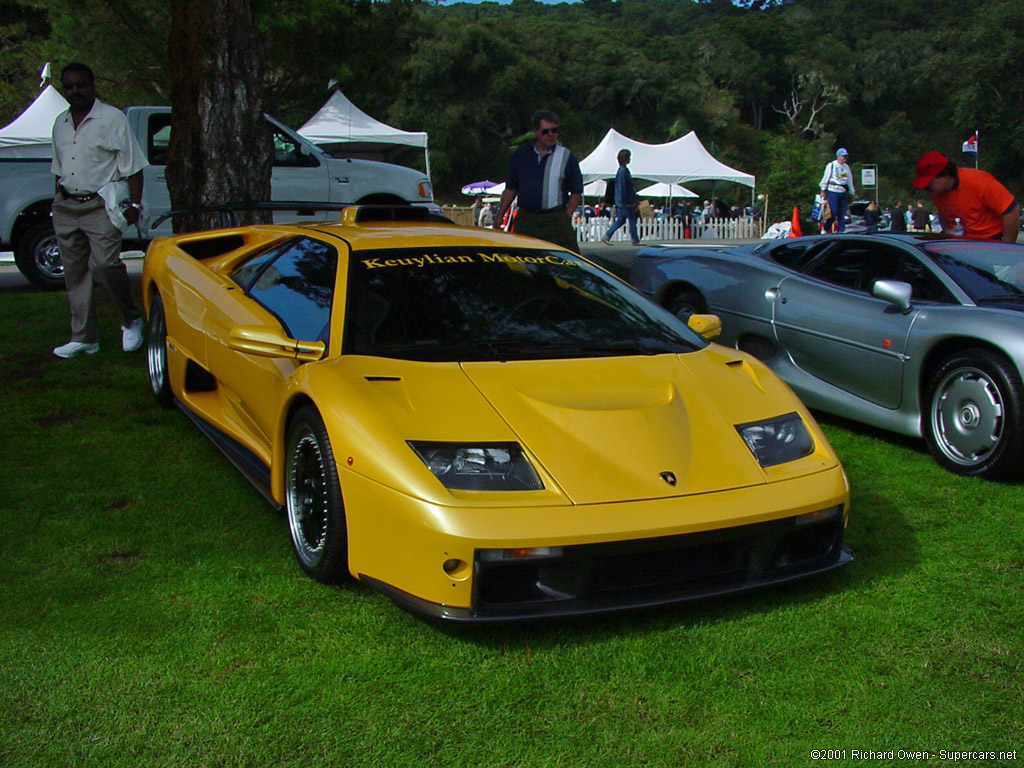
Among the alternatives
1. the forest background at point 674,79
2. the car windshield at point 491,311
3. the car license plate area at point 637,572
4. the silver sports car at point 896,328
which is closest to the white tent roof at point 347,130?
the forest background at point 674,79

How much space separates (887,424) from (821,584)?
6.33 ft

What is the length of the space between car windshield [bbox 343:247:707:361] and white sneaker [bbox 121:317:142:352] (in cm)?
372

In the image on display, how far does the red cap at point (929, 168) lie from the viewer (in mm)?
6281

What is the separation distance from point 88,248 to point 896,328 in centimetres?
508

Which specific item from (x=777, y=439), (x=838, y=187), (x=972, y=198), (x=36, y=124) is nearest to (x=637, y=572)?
(x=777, y=439)

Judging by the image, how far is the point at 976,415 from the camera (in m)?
4.38

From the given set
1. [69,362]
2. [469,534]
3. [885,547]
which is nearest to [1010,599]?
[885,547]

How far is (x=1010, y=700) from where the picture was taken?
2.46m

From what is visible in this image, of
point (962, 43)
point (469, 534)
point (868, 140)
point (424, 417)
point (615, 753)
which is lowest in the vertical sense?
point (615, 753)

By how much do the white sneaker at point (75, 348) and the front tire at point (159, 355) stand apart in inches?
53.5

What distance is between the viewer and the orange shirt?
6.26m

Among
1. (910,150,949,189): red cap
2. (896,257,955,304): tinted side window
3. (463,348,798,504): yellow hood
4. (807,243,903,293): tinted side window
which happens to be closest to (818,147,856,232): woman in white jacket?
(910,150,949,189): red cap

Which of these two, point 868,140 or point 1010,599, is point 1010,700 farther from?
point 868,140

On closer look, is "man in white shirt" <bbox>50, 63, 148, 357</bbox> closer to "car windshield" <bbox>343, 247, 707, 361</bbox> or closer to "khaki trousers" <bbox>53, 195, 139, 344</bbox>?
"khaki trousers" <bbox>53, 195, 139, 344</bbox>
